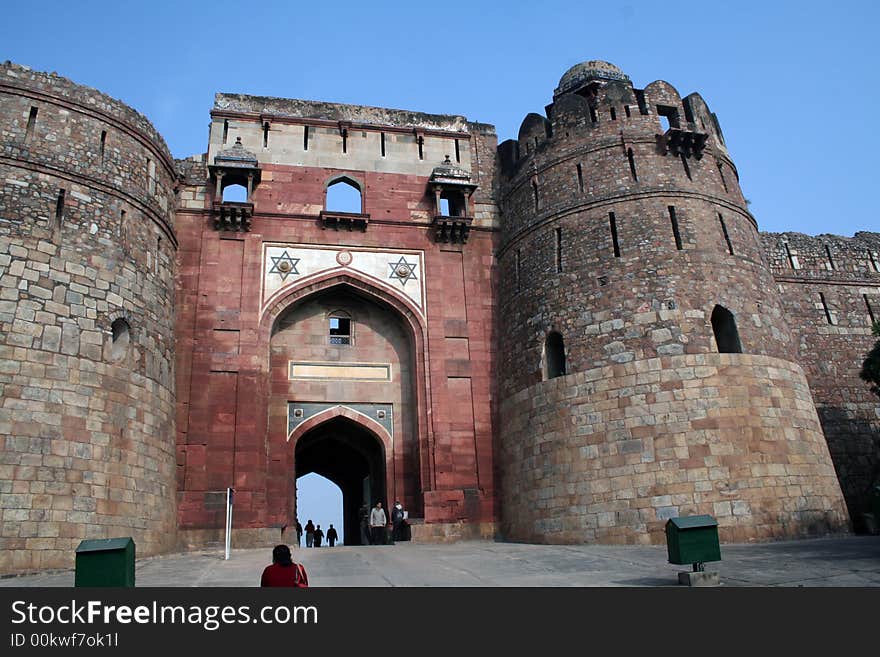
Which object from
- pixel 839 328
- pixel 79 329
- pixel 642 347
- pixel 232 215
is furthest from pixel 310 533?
pixel 839 328

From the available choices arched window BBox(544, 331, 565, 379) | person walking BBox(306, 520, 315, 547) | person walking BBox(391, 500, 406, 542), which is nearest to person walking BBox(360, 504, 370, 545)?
person walking BBox(391, 500, 406, 542)

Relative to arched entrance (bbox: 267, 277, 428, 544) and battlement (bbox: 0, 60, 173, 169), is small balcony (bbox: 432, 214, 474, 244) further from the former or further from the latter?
battlement (bbox: 0, 60, 173, 169)

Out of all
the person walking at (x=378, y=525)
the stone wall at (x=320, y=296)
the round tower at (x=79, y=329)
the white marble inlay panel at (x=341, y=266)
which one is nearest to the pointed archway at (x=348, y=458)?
the stone wall at (x=320, y=296)

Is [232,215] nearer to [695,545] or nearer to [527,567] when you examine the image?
[527,567]

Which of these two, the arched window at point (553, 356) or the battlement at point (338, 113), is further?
the battlement at point (338, 113)

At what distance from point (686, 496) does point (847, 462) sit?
7.10 meters

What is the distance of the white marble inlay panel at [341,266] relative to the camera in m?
16.6

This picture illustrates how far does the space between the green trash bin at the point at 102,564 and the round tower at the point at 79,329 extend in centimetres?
512

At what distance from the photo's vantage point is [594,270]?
1477 cm

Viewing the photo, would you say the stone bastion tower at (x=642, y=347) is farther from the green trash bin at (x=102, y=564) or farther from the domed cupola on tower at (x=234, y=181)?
the green trash bin at (x=102, y=564)

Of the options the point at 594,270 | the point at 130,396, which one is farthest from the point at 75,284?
the point at 594,270

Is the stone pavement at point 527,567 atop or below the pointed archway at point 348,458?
below

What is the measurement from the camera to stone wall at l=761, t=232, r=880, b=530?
16.9 meters
